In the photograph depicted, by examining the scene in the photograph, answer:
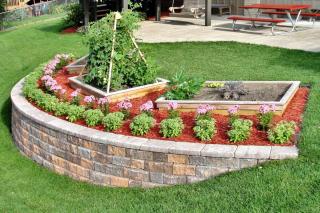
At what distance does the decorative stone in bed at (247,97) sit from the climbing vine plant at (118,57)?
127 cm

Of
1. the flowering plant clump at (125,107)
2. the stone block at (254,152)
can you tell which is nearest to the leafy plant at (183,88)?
the flowering plant clump at (125,107)

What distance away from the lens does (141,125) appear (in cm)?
682

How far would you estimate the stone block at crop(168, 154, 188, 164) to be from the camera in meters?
6.18

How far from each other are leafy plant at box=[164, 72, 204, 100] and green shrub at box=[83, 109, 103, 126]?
1.17 metres

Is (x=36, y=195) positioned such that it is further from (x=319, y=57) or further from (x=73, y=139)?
(x=319, y=57)

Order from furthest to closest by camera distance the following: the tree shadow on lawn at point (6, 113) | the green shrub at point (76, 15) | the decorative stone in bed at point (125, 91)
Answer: the green shrub at point (76, 15), the tree shadow on lawn at point (6, 113), the decorative stone in bed at point (125, 91)

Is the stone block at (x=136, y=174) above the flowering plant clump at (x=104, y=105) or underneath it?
underneath

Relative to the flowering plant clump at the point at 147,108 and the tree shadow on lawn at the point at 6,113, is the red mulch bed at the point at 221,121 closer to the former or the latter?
the flowering plant clump at the point at 147,108

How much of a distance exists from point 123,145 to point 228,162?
149 centimetres

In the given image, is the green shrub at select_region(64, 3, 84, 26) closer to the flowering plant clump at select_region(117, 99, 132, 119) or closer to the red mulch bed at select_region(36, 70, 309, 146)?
the red mulch bed at select_region(36, 70, 309, 146)

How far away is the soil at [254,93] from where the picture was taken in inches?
310

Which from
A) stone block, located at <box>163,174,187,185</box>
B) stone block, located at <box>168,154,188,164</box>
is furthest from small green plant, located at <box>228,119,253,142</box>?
stone block, located at <box>163,174,187,185</box>

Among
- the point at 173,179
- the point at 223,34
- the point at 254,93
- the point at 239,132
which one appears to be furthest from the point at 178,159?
the point at 223,34

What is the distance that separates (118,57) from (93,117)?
72.5 inches
